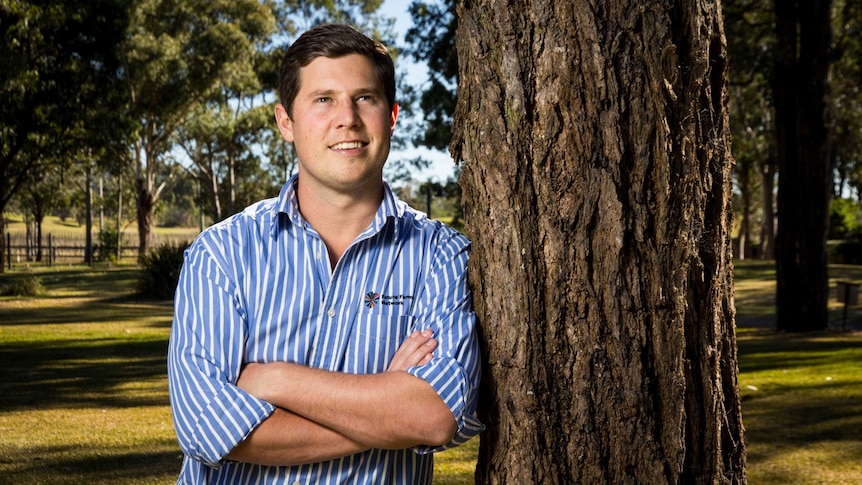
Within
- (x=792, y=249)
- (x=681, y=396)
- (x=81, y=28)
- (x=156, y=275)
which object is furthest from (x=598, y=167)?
(x=156, y=275)

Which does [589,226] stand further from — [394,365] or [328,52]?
[328,52]

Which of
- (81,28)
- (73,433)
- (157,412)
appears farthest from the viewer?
(81,28)

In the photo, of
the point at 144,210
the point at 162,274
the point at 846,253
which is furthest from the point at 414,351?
the point at 144,210

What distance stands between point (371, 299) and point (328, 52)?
0.76 metres

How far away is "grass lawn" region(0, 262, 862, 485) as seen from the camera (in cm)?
594

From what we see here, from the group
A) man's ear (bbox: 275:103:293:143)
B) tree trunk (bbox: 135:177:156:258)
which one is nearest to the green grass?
man's ear (bbox: 275:103:293:143)

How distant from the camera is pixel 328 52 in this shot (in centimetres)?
269

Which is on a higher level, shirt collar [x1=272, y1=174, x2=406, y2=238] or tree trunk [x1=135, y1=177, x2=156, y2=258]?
tree trunk [x1=135, y1=177, x2=156, y2=258]

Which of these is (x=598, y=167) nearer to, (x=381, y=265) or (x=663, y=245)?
(x=663, y=245)

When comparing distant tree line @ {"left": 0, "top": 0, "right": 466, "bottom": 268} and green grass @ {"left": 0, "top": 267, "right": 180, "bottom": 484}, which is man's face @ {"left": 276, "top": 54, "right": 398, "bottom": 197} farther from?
distant tree line @ {"left": 0, "top": 0, "right": 466, "bottom": 268}

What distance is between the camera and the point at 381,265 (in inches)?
105

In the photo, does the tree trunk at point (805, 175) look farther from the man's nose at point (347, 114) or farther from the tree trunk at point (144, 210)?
the tree trunk at point (144, 210)

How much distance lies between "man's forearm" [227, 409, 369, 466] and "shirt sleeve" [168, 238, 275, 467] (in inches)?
1.4

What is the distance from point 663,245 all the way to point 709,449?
0.66 m
